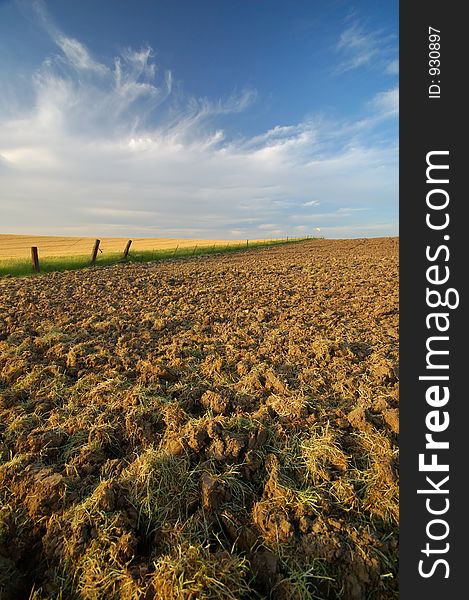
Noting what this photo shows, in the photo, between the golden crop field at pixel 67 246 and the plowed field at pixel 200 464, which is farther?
the golden crop field at pixel 67 246

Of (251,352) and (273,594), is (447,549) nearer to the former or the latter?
(273,594)

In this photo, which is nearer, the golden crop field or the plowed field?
the plowed field

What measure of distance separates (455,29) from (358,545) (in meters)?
3.55

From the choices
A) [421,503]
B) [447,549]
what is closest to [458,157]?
[421,503]

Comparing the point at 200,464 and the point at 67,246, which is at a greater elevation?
the point at 67,246

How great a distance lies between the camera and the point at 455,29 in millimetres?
2219

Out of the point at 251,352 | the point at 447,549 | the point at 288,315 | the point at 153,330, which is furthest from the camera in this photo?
the point at 288,315

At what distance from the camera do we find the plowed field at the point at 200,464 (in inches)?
90.6

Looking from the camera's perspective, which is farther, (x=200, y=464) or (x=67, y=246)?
(x=67, y=246)

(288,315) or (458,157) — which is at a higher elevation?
(458,157)

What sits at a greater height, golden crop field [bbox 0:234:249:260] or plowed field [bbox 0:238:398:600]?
golden crop field [bbox 0:234:249:260]

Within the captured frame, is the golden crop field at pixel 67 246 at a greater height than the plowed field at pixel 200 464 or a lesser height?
greater

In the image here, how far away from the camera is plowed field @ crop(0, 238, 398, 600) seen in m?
2.30

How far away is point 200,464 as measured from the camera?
10.2 ft
